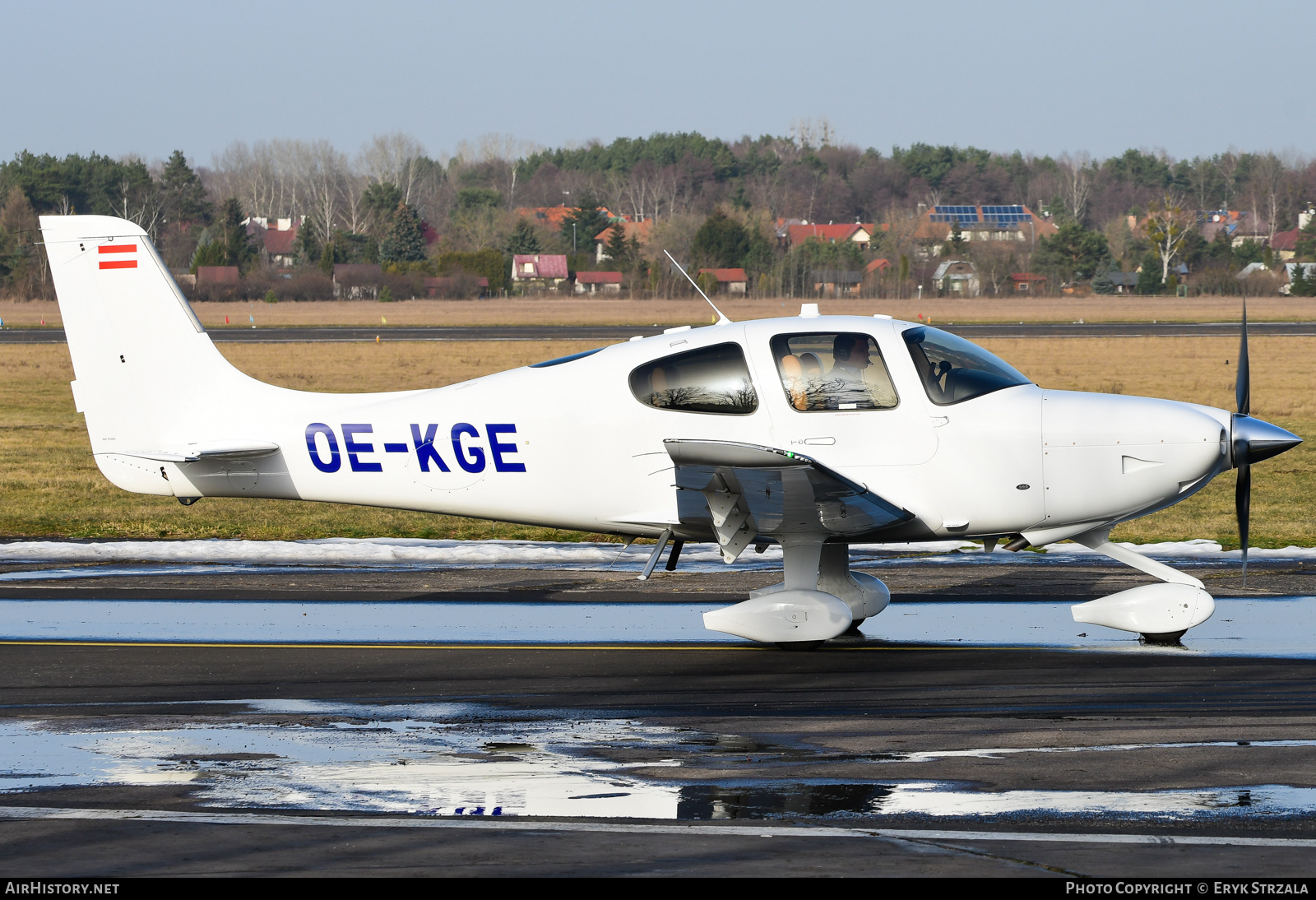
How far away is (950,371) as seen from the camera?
9.50 meters

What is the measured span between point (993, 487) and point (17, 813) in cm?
651

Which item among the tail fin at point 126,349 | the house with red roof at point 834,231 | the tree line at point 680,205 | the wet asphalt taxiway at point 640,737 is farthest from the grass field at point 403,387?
the house with red roof at point 834,231

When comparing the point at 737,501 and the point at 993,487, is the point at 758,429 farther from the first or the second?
the point at 993,487

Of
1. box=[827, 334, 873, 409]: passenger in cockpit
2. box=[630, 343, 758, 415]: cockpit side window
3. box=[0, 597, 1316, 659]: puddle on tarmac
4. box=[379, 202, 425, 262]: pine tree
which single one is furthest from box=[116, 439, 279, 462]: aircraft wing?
box=[379, 202, 425, 262]: pine tree

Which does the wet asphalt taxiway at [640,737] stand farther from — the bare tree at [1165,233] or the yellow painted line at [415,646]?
the bare tree at [1165,233]

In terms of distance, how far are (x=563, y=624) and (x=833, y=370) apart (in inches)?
125

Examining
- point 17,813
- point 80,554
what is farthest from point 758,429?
point 80,554

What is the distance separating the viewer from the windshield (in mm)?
9453

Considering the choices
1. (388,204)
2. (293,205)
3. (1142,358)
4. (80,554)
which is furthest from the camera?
(293,205)

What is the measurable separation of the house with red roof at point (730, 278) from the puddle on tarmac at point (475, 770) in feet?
303

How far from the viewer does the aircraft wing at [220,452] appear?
10398 mm

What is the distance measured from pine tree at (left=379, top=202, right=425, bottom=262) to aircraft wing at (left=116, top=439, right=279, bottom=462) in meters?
109

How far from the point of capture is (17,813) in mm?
6215

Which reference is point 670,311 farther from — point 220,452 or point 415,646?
point 415,646
